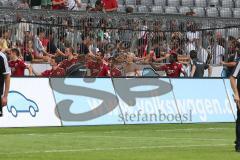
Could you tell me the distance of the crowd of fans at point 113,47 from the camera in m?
26.9

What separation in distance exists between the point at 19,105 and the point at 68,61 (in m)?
4.18

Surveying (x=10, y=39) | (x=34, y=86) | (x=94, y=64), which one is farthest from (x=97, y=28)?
(x=34, y=86)

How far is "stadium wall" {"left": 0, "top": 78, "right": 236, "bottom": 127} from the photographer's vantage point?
2348cm

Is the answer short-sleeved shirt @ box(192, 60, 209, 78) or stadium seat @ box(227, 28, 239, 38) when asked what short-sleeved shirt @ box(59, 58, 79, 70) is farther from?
stadium seat @ box(227, 28, 239, 38)

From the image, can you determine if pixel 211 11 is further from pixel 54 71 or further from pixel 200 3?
pixel 54 71

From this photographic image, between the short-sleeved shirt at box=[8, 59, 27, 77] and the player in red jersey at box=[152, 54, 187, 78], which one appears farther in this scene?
the player in red jersey at box=[152, 54, 187, 78]

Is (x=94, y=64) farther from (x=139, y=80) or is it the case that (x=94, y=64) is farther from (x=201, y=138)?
(x=201, y=138)

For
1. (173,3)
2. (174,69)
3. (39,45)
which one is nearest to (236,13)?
(173,3)

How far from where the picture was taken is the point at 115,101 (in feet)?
81.7

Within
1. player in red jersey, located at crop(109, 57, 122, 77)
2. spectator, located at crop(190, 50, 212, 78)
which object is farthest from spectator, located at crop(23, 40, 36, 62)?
spectator, located at crop(190, 50, 212, 78)

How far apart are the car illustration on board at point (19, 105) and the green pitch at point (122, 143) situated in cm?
79

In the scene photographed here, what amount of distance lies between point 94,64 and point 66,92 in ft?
10.4

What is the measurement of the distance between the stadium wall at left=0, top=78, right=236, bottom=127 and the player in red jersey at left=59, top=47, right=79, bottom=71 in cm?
223

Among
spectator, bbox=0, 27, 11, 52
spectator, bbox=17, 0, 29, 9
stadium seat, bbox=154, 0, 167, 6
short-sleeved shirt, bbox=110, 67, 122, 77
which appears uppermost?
spectator, bbox=17, 0, 29, 9
